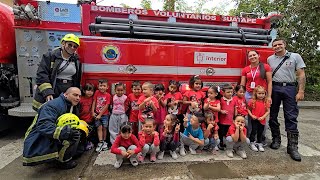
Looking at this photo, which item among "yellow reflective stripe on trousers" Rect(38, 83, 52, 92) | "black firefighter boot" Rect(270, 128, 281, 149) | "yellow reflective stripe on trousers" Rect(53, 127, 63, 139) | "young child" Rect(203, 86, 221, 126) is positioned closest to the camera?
"yellow reflective stripe on trousers" Rect(53, 127, 63, 139)

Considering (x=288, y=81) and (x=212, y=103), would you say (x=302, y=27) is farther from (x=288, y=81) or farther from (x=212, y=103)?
(x=212, y=103)

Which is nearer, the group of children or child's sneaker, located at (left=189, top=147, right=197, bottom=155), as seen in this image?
the group of children

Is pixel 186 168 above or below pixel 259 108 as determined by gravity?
below

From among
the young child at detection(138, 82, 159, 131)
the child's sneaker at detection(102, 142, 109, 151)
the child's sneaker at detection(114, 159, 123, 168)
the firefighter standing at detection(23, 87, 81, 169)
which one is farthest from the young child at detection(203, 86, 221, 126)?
the firefighter standing at detection(23, 87, 81, 169)

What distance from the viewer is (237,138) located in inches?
131

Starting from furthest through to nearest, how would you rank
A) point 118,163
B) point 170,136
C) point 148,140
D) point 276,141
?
point 276,141 → point 170,136 → point 148,140 → point 118,163

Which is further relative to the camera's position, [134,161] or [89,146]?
[89,146]

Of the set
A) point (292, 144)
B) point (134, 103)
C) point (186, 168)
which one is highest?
point (134, 103)

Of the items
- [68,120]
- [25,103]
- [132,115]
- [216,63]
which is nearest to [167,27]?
[216,63]

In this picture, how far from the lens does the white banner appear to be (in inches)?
143

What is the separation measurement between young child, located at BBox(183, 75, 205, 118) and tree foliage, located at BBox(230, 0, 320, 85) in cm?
667

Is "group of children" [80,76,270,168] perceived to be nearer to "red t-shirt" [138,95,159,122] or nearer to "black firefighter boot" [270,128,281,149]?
"red t-shirt" [138,95,159,122]

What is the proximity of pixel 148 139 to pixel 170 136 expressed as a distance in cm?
29

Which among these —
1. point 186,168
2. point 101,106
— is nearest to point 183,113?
point 186,168
